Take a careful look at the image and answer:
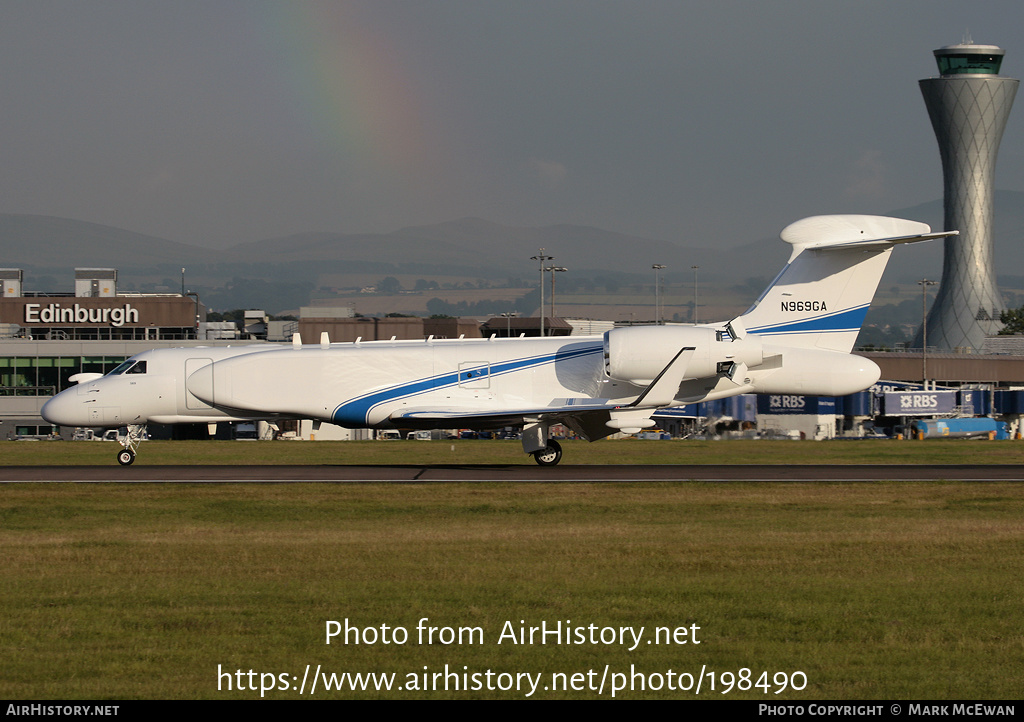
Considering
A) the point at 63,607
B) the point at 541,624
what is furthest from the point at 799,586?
the point at 63,607

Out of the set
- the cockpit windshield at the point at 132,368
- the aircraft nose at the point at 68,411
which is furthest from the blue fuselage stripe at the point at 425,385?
the aircraft nose at the point at 68,411

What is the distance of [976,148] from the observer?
7475 inches

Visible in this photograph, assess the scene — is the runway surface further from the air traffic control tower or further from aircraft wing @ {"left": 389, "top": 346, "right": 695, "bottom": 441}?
the air traffic control tower

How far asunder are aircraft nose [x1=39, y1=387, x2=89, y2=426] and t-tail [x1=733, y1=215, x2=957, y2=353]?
784 inches

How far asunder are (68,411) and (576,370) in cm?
1548

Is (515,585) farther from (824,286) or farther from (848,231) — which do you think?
(848,231)

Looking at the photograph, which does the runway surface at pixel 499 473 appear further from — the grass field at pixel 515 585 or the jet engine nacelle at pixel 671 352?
the jet engine nacelle at pixel 671 352

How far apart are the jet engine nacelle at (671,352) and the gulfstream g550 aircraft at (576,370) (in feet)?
0.10

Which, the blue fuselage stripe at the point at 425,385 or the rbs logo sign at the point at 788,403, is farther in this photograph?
the rbs logo sign at the point at 788,403

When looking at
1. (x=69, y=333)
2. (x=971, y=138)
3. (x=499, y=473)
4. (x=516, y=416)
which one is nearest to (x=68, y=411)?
(x=499, y=473)

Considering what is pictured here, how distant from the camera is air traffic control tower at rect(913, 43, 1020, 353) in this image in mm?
187875

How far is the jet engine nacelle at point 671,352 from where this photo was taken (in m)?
28.8

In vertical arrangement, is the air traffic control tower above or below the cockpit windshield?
above

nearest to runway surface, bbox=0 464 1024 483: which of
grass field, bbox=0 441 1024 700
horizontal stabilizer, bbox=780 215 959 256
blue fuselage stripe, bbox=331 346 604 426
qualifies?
blue fuselage stripe, bbox=331 346 604 426
